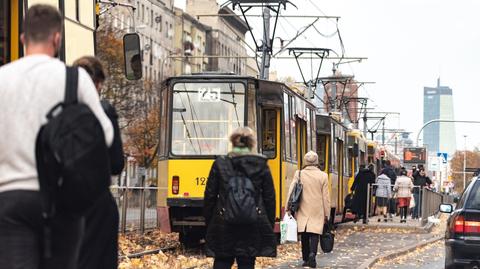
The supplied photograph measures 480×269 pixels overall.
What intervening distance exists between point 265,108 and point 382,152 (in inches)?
1270

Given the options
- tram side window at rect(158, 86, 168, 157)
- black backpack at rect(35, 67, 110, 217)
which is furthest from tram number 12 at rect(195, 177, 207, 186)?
black backpack at rect(35, 67, 110, 217)

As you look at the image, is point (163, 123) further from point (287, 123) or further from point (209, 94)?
point (287, 123)

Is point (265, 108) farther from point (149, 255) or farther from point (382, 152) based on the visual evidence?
point (382, 152)

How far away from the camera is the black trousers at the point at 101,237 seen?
6137 mm

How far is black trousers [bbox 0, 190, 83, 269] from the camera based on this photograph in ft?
15.4

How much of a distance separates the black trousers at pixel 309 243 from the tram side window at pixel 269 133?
4646 millimetres

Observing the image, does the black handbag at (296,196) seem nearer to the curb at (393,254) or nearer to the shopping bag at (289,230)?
the shopping bag at (289,230)

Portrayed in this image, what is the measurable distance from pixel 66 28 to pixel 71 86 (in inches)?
215

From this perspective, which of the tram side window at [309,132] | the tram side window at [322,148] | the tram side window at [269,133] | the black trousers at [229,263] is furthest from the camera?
the tram side window at [322,148]

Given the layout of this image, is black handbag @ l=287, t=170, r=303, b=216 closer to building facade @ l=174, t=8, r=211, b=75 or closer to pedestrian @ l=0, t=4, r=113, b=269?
pedestrian @ l=0, t=4, r=113, b=269

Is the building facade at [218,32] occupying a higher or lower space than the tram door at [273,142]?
higher

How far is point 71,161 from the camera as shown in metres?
4.57

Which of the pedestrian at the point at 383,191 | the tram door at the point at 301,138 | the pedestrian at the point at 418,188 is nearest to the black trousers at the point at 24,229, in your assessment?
the tram door at the point at 301,138

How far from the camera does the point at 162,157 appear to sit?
1927 cm
